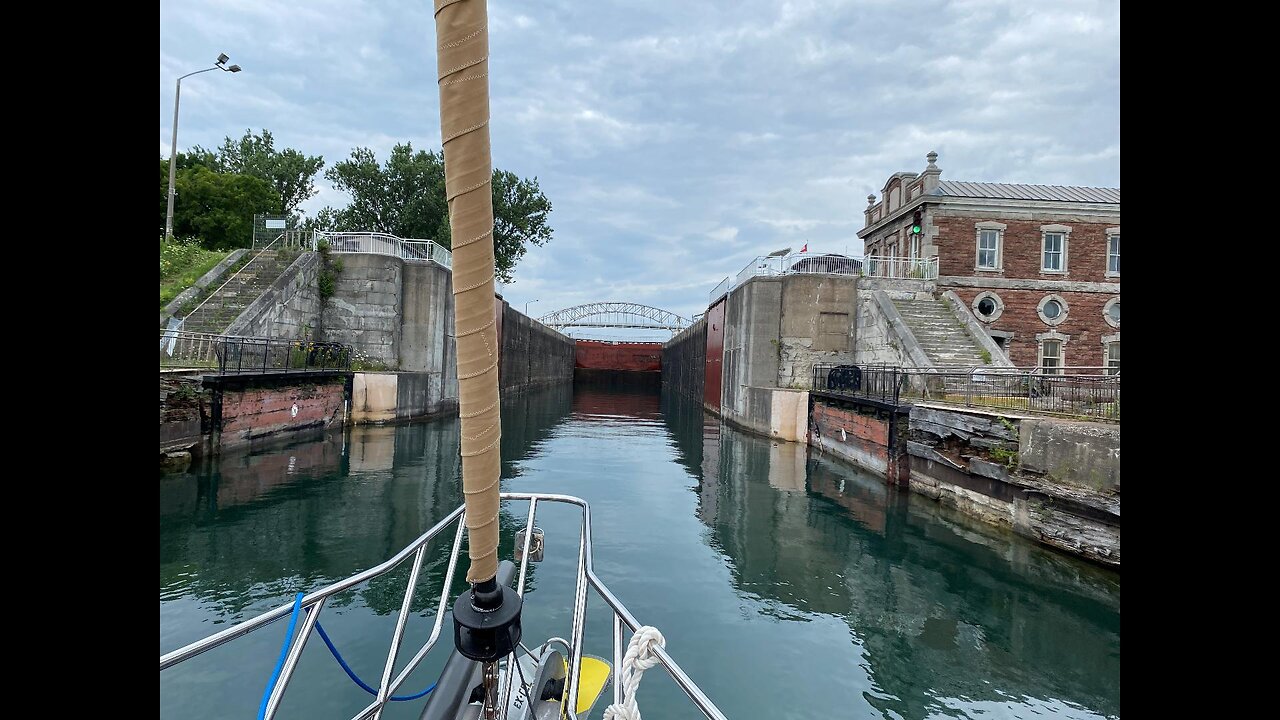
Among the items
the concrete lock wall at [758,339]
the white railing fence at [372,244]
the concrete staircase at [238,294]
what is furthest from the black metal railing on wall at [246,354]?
the concrete lock wall at [758,339]

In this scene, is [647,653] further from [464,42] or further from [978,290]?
[978,290]

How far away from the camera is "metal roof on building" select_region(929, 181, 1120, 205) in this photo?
1058 inches

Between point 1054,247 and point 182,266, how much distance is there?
36616 millimetres

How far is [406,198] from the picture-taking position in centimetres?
4831

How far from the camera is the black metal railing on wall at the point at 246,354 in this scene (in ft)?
49.4

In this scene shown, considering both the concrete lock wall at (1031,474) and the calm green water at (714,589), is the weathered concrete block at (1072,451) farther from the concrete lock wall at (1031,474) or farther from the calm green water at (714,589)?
the calm green water at (714,589)

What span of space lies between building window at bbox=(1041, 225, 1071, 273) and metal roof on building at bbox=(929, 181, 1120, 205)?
4.83ft

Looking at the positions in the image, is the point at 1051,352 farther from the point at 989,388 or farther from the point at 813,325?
the point at 989,388

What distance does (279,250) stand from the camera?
79.2 ft

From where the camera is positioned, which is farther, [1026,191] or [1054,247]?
[1026,191]

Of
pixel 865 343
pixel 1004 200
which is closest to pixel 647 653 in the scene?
pixel 865 343

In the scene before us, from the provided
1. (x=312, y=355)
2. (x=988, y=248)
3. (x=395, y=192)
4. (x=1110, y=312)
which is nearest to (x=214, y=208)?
(x=395, y=192)

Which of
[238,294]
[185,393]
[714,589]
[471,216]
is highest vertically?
[238,294]
